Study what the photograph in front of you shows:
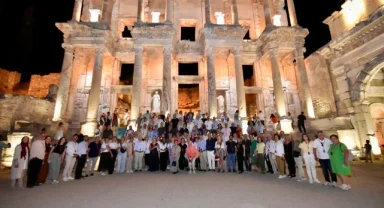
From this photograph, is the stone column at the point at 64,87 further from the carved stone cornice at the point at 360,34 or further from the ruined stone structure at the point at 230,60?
the carved stone cornice at the point at 360,34

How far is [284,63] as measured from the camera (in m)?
21.3

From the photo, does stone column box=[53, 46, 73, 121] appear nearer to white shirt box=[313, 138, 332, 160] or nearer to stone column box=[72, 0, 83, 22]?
stone column box=[72, 0, 83, 22]

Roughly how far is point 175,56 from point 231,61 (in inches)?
218

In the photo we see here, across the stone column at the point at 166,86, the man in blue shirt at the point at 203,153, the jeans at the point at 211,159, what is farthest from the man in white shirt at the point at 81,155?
the stone column at the point at 166,86

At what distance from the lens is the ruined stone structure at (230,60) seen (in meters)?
15.5

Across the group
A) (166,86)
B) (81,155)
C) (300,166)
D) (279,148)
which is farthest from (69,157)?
(166,86)

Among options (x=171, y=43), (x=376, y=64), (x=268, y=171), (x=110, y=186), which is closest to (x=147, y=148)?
(x=110, y=186)

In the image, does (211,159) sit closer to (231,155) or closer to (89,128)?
(231,155)

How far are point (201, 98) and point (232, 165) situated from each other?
37.4 feet

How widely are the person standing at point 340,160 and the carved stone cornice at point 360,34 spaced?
40.4 feet

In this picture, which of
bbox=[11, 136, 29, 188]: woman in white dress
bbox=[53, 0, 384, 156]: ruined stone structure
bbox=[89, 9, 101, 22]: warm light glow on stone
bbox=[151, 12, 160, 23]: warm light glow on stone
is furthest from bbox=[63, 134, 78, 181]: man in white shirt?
bbox=[151, 12, 160, 23]: warm light glow on stone

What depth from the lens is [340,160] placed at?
665 centimetres

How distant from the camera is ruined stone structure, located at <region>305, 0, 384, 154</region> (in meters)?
14.7

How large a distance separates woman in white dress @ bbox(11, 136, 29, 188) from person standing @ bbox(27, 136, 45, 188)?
23cm
